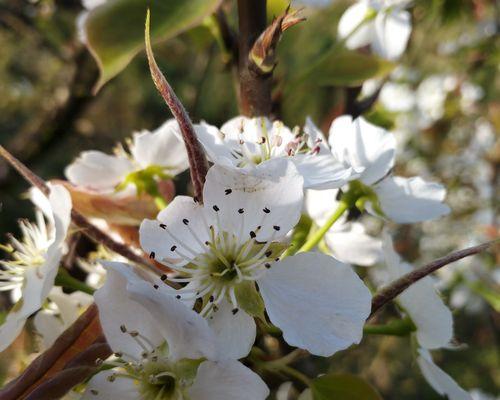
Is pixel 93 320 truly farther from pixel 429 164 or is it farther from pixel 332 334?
pixel 429 164

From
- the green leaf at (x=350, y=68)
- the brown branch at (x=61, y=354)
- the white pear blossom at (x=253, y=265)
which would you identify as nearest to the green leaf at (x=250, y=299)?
the white pear blossom at (x=253, y=265)

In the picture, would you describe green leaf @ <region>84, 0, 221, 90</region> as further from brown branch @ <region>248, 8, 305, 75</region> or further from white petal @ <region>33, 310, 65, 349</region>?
white petal @ <region>33, 310, 65, 349</region>

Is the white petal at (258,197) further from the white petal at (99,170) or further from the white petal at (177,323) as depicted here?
the white petal at (99,170)

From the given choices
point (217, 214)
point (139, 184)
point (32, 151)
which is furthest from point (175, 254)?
point (32, 151)

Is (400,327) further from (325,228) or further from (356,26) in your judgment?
(356,26)

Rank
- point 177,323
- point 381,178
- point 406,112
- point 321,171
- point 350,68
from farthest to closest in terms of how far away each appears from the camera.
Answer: point 406,112, point 350,68, point 381,178, point 321,171, point 177,323

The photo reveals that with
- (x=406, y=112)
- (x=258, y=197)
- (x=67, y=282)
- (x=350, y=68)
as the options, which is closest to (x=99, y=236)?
(x=67, y=282)
